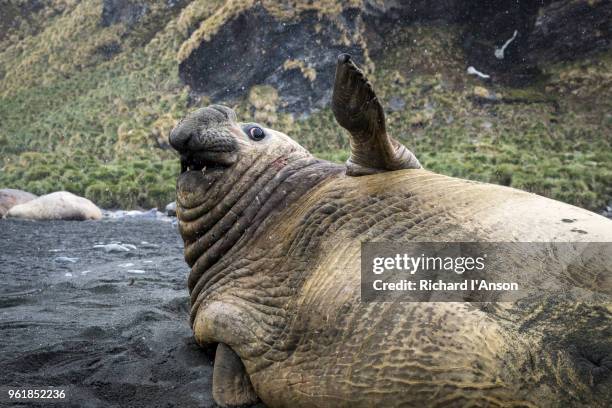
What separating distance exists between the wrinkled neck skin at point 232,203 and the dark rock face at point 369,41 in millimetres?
27966

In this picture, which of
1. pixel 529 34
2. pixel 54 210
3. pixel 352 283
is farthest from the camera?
pixel 529 34

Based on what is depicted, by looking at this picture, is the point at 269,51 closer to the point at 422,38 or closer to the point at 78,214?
the point at 422,38

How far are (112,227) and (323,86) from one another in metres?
21.9

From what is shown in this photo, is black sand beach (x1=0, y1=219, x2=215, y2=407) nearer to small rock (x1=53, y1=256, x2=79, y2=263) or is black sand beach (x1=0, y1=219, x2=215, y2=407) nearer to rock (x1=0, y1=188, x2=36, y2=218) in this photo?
small rock (x1=53, y1=256, x2=79, y2=263)

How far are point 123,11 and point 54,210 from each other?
123 feet

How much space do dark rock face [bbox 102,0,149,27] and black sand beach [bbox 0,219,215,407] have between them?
1645 inches

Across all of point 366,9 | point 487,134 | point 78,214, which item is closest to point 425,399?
point 78,214

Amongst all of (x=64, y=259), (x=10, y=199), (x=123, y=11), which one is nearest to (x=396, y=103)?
(x=10, y=199)

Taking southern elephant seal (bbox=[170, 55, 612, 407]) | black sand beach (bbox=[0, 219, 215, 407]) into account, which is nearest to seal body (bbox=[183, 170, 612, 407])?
southern elephant seal (bbox=[170, 55, 612, 407])

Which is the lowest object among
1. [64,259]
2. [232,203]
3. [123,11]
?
[64,259]

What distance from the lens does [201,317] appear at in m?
2.71

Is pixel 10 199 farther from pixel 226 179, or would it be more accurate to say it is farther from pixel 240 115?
pixel 240 115

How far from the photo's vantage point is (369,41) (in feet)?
109

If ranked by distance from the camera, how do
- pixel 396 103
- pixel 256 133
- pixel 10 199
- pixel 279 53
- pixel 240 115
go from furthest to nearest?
pixel 279 53
pixel 240 115
pixel 396 103
pixel 10 199
pixel 256 133
